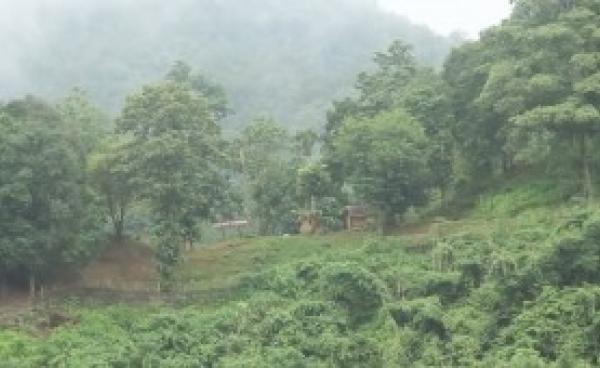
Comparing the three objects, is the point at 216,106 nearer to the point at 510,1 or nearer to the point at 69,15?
the point at 510,1

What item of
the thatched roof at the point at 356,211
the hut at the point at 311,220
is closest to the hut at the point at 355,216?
the thatched roof at the point at 356,211

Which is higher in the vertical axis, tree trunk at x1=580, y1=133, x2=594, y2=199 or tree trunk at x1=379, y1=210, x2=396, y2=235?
tree trunk at x1=580, y1=133, x2=594, y2=199

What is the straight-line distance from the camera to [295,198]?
156ft

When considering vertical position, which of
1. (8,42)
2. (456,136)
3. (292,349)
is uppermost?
(8,42)

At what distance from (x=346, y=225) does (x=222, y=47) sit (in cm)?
6692

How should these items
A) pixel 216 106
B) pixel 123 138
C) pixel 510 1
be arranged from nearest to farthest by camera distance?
pixel 123 138 < pixel 510 1 < pixel 216 106

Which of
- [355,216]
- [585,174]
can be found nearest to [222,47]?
[355,216]

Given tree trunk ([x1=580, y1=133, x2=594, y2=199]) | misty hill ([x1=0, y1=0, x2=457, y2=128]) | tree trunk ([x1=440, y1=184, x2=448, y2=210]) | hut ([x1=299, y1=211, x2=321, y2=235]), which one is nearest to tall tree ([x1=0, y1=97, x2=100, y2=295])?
hut ([x1=299, y1=211, x2=321, y2=235])

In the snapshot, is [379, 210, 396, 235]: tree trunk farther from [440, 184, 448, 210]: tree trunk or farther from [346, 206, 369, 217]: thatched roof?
[346, 206, 369, 217]: thatched roof

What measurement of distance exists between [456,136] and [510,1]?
6587mm

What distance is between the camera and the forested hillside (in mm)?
28266

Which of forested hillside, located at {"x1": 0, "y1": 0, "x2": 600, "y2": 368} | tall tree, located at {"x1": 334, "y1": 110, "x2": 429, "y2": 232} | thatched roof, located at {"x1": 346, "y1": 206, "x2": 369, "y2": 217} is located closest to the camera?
forested hillside, located at {"x1": 0, "y1": 0, "x2": 600, "y2": 368}

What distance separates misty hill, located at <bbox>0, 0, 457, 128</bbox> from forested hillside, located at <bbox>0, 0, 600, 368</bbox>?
44564 mm

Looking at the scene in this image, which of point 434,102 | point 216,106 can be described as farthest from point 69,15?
point 434,102
